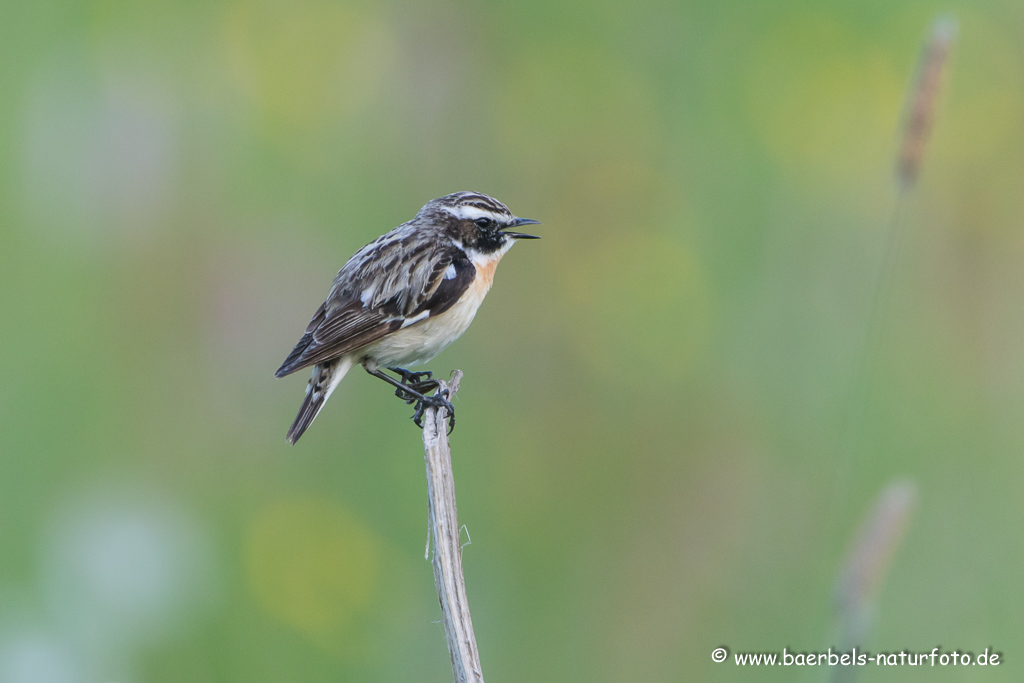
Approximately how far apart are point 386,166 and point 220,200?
1.07m

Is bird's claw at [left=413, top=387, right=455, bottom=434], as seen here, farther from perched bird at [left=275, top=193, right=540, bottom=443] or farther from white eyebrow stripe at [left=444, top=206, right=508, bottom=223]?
white eyebrow stripe at [left=444, top=206, right=508, bottom=223]

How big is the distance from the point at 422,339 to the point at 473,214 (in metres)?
0.78

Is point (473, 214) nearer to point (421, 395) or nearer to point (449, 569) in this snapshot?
point (421, 395)

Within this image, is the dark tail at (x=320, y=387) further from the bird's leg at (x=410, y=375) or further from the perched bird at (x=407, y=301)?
the bird's leg at (x=410, y=375)

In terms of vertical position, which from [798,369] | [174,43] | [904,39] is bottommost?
[798,369]

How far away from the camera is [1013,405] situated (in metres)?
5.85

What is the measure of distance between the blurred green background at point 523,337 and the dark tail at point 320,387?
0.80m

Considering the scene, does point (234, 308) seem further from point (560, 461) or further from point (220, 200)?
point (560, 461)

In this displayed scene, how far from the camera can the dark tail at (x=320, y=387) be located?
4.52 metres

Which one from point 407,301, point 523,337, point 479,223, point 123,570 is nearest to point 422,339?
point 407,301

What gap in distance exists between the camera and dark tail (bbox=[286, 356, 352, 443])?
452 centimetres

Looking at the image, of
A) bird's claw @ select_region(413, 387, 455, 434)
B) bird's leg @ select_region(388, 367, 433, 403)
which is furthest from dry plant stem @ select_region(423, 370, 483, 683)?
bird's leg @ select_region(388, 367, 433, 403)

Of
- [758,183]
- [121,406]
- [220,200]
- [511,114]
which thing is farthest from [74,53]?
[758,183]

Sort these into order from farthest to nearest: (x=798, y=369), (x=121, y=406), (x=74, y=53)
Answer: (x=74, y=53), (x=798, y=369), (x=121, y=406)
